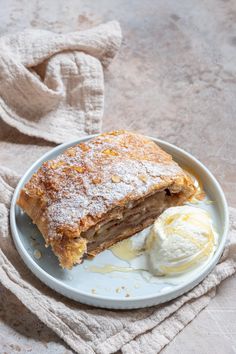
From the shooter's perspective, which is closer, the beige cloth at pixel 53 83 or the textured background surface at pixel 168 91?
the textured background surface at pixel 168 91

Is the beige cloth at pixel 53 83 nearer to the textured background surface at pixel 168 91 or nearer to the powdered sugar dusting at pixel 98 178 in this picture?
the textured background surface at pixel 168 91

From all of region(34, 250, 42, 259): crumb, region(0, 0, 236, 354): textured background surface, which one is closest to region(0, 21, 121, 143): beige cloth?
region(0, 0, 236, 354): textured background surface

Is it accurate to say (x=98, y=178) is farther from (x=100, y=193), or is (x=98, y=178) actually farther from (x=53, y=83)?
(x=53, y=83)

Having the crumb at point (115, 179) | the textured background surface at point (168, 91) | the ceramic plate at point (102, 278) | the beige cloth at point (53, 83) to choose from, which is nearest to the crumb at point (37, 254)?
the ceramic plate at point (102, 278)

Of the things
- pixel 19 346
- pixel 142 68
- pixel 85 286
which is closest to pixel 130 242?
pixel 85 286

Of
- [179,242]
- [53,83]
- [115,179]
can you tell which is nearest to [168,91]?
[53,83]

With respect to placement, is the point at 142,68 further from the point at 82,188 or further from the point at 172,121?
the point at 82,188

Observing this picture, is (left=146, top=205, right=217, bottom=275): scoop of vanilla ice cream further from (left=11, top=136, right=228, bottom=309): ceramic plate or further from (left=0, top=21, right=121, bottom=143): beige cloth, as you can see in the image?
(left=0, top=21, right=121, bottom=143): beige cloth
